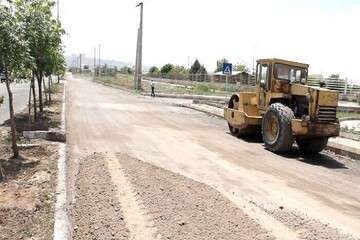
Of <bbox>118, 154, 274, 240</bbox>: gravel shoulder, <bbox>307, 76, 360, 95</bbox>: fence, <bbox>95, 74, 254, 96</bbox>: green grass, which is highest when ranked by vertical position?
<bbox>307, 76, 360, 95</bbox>: fence

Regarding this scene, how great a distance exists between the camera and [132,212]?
24.2 ft

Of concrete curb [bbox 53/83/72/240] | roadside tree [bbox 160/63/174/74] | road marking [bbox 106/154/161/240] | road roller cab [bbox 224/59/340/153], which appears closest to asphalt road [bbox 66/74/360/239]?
road marking [bbox 106/154/161/240]

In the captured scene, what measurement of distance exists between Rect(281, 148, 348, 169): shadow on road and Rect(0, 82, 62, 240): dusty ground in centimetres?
604

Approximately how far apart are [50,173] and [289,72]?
8.30m

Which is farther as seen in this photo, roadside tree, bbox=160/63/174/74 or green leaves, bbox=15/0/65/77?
roadside tree, bbox=160/63/174/74

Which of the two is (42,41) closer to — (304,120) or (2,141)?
→ (2,141)

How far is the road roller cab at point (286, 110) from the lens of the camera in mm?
13281

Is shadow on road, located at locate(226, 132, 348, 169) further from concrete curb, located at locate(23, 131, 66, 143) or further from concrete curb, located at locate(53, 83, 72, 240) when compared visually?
concrete curb, located at locate(53, 83, 72, 240)

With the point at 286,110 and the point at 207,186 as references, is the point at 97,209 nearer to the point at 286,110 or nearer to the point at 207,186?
the point at 207,186

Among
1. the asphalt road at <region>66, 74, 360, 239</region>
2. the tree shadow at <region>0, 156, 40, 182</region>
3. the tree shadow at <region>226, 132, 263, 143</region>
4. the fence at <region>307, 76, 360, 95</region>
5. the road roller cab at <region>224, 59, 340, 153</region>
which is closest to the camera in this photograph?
the asphalt road at <region>66, 74, 360, 239</region>

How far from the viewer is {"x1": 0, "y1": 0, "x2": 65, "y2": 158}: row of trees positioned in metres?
10.4

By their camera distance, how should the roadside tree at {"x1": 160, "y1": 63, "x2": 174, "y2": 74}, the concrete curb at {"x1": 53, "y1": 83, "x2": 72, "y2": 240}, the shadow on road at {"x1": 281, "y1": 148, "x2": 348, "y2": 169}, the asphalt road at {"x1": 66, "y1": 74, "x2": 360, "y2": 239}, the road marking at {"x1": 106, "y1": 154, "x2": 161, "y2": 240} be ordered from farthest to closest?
1. the roadside tree at {"x1": 160, "y1": 63, "x2": 174, "y2": 74}
2. the shadow on road at {"x1": 281, "y1": 148, "x2": 348, "y2": 169}
3. the asphalt road at {"x1": 66, "y1": 74, "x2": 360, "y2": 239}
4. the road marking at {"x1": 106, "y1": 154, "x2": 161, "y2": 240}
5. the concrete curb at {"x1": 53, "y1": 83, "x2": 72, "y2": 240}

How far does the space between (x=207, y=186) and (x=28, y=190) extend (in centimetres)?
299

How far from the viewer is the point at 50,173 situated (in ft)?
31.9
